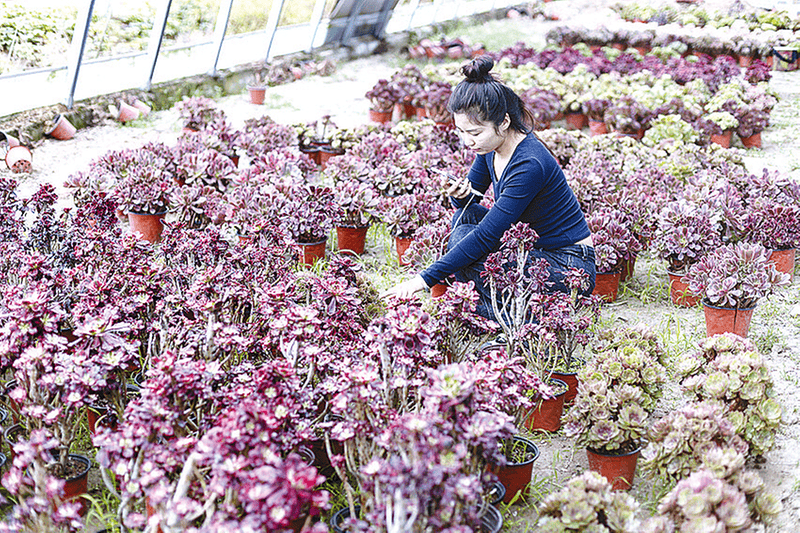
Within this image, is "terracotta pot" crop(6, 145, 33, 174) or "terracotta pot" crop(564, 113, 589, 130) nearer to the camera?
"terracotta pot" crop(6, 145, 33, 174)

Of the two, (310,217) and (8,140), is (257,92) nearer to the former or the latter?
(8,140)

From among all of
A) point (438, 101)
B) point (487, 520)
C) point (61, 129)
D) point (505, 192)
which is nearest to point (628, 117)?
point (438, 101)

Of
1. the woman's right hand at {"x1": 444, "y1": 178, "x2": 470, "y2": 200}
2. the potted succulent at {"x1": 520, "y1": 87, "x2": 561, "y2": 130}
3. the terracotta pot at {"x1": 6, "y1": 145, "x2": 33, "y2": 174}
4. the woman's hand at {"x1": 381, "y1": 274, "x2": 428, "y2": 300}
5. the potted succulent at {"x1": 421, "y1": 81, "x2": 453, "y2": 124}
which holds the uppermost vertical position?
the woman's right hand at {"x1": 444, "y1": 178, "x2": 470, "y2": 200}

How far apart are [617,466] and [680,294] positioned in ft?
6.67

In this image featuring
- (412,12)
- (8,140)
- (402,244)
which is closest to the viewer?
(402,244)

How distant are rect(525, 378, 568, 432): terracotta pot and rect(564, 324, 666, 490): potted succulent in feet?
0.65

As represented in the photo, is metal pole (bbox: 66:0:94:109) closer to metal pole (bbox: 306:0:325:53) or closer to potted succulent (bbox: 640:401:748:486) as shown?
metal pole (bbox: 306:0:325:53)

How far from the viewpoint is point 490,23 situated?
64.5 feet

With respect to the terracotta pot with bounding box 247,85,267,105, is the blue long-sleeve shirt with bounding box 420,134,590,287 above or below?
above

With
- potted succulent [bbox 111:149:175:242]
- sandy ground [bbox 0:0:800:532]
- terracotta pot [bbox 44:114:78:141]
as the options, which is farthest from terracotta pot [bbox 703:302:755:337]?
terracotta pot [bbox 44:114:78:141]

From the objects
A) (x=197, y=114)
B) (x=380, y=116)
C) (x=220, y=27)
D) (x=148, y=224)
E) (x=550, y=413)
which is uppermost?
(x=550, y=413)

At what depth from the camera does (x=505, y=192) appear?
3.42 m

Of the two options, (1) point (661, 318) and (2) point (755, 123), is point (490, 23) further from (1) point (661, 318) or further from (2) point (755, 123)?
(1) point (661, 318)

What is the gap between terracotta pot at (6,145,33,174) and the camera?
6.50 m
